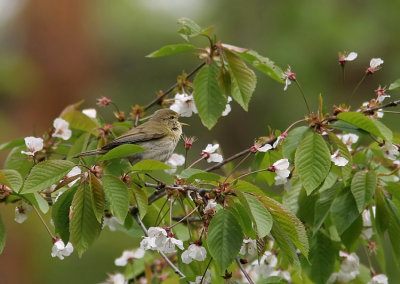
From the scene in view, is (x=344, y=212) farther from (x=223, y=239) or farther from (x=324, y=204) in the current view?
(x=223, y=239)

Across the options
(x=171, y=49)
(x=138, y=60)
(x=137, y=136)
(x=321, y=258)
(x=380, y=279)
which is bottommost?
(x=138, y=60)

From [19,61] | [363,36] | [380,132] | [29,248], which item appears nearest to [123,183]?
[380,132]

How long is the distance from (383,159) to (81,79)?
505 inches

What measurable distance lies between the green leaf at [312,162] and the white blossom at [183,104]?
777mm

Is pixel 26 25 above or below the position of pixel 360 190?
below

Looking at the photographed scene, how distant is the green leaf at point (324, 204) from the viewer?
2418 mm

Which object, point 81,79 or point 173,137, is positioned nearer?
point 173,137

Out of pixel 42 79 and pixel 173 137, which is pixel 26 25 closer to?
pixel 42 79

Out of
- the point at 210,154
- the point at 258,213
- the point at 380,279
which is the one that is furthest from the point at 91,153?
the point at 380,279

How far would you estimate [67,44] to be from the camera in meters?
14.9

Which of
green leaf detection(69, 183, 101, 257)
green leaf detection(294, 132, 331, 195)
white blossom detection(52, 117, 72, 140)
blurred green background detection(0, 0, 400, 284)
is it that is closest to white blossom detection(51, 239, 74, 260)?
green leaf detection(69, 183, 101, 257)

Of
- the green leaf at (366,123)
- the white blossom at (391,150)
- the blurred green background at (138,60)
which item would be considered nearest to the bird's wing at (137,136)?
the green leaf at (366,123)

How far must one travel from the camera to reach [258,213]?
1888mm

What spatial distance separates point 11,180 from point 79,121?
78 centimetres
